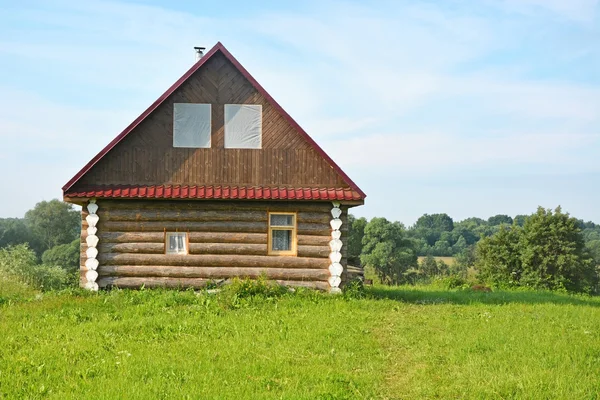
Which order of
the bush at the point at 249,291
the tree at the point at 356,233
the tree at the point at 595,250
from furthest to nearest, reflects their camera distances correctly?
1. the tree at the point at 356,233
2. the tree at the point at 595,250
3. the bush at the point at 249,291

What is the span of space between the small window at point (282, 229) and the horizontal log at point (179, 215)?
1.21 ft

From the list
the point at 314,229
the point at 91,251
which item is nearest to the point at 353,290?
the point at 314,229

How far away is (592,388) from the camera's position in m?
9.66

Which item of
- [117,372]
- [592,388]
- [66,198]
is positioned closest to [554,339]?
[592,388]

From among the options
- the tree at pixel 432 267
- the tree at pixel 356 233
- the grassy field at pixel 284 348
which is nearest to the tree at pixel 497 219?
the tree at pixel 432 267

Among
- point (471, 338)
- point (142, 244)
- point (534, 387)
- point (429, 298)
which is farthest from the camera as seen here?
point (429, 298)

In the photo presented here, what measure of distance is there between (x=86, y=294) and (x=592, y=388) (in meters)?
14.0

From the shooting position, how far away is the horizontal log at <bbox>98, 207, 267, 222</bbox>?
19.1 meters

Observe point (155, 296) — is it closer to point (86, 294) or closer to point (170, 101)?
point (86, 294)

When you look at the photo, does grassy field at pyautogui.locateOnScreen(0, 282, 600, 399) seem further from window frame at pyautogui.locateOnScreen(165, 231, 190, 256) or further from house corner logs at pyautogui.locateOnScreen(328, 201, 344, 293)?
window frame at pyautogui.locateOnScreen(165, 231, 190, 256)

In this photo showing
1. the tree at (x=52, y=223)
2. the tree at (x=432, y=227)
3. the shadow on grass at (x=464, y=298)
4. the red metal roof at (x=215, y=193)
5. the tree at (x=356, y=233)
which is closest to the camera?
the red metal roof at (x=215, y=193)

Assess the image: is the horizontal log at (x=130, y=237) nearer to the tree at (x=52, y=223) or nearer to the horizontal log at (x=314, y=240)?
the horizontal log at (x=314, y=240)

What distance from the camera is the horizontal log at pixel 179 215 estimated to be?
19.1m

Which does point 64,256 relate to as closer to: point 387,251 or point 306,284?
point 387,251
